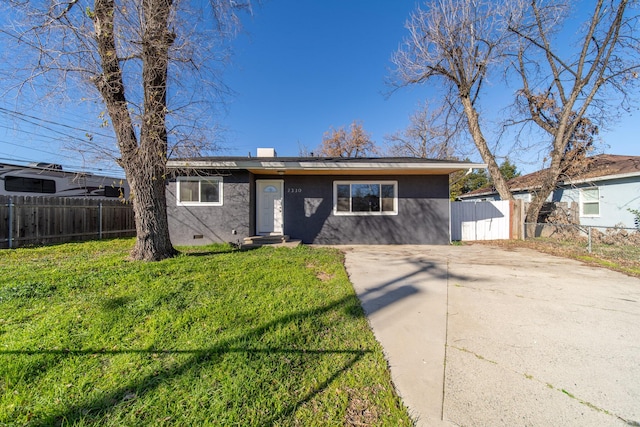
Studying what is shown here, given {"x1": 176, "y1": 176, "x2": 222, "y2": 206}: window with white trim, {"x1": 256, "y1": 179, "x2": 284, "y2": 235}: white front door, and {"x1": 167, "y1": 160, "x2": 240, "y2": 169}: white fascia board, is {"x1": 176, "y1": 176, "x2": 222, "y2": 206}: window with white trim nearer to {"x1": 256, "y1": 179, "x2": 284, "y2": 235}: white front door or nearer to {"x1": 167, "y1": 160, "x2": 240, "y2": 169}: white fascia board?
{"x1": 167, "y1": 160, "x2": 240, "y2": 169}: white fascia board

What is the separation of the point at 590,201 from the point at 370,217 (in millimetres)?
10175

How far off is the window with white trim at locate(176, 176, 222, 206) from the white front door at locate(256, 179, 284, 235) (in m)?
1.43

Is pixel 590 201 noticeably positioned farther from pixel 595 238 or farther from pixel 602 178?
pixel 595 238

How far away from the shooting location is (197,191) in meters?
8.40

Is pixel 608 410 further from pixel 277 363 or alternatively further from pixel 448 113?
pixel 448 113

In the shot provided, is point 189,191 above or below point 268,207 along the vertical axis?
above

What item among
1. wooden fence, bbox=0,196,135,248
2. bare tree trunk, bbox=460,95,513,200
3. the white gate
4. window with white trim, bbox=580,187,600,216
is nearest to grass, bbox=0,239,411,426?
wooden fence, bbox=0,196,135,248

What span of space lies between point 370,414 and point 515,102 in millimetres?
15639

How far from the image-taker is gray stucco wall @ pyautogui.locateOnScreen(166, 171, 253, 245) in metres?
8.26

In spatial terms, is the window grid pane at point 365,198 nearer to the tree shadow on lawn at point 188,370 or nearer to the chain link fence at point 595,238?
the chain link fence at point 595,238

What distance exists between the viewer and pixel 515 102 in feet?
39.8

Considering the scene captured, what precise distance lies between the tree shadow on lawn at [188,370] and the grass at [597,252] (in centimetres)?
686

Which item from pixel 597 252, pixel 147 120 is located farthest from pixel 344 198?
pixel 597 252

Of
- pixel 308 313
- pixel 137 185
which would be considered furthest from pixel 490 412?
pixel 137 185
